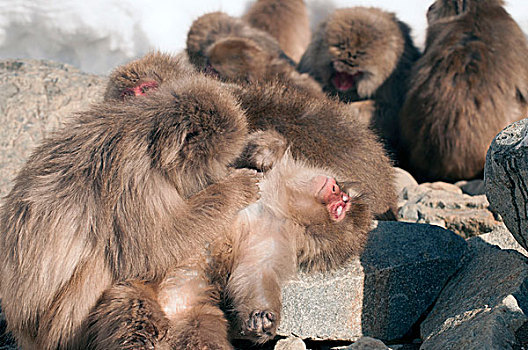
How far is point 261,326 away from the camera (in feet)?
7.18

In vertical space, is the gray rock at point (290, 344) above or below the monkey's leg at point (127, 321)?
below

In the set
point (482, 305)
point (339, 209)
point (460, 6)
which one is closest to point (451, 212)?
point (339, 209)

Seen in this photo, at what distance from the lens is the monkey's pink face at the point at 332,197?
2471 mm

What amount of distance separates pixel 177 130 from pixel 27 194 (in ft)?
2.01

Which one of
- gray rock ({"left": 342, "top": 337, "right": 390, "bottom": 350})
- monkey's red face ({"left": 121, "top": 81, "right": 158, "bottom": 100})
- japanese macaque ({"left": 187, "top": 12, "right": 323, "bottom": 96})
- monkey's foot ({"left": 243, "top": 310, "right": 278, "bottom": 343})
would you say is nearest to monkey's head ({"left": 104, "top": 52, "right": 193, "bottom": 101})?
monkey's red face ({"left": 121, "top": 81, "right": 158, "bottom": 100})

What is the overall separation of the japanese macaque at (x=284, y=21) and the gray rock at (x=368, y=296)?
4873mm

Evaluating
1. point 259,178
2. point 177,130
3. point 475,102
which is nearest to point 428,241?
point 259,178

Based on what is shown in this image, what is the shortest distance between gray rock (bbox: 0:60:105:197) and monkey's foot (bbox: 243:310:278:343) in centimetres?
253

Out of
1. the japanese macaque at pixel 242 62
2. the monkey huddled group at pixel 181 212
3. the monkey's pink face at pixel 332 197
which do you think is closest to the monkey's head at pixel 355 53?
the japanese macaque at pixel 242 62

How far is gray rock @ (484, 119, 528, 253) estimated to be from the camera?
73.5 inches

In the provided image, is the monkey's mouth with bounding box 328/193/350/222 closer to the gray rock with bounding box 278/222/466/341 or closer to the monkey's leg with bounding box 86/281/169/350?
the gray rock with bounding box 278/222/466/341

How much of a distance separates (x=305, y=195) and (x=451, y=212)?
4.22 ft

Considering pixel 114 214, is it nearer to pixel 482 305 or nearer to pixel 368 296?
pixel 368 296

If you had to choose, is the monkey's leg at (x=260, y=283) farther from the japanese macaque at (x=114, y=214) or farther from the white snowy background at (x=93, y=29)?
the white snowy background at (x=93, y=29)
